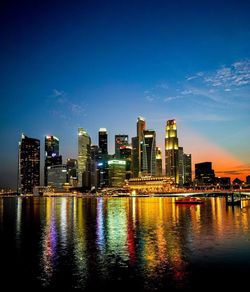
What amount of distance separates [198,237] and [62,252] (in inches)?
838

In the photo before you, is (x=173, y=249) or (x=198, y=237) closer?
(x=173, y=249)

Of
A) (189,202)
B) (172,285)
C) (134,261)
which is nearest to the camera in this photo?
(172,285)

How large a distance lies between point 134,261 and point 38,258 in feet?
35.2

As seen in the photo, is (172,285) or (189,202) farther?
(189,202)

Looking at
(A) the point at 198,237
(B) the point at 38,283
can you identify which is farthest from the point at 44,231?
(B) the point at 38,283

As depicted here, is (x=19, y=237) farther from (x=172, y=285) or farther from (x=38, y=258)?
(x=172, y=285)

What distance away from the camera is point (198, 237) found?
5475 cm

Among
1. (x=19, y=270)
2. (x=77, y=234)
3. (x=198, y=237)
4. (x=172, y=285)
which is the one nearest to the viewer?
(x=172, y=285)

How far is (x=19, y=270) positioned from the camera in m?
35.6

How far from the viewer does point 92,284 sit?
3017cm

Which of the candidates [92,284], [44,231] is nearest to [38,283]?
[92,284]

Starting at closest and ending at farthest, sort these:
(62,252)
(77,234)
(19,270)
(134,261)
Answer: (19,270), (134,261), (62,252), (77,234)

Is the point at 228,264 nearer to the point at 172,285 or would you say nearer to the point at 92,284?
the point at 172,285

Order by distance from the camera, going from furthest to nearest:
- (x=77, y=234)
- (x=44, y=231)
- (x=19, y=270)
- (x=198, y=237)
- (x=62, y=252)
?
1. (x=44, y=231)
2. (x=77, y=234)
3. (x=198, y=237)
4. (x=62, y=252)
5. (x=19, y=270)
